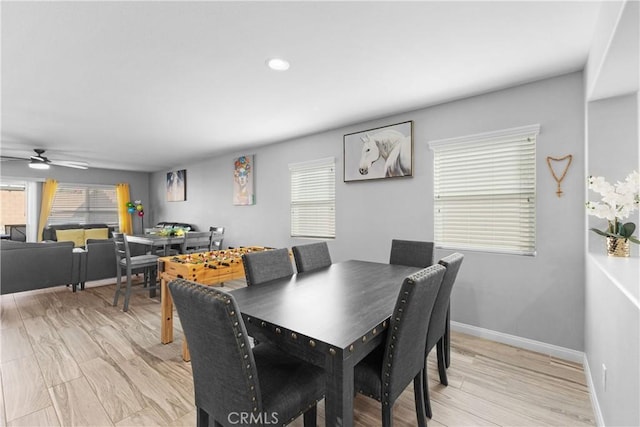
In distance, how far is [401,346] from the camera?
4.29 feet

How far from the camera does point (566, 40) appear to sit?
1942 millimetres

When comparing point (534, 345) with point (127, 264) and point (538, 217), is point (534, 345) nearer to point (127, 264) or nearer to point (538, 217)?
point (538, 217)

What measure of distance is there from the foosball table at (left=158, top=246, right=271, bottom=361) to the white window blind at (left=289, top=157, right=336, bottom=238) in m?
1.55

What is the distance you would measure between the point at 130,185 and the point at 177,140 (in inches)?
174

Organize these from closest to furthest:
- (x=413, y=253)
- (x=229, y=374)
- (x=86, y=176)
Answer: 1. (x=229, y=374)
2. (x=413, y=253)
3. (x=86, y=176)

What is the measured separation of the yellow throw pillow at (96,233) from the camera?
6.51 metres

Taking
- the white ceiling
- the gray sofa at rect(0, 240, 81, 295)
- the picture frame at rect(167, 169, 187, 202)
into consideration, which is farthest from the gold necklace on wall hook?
the picture frame at rect(167, 169, 187, 202)

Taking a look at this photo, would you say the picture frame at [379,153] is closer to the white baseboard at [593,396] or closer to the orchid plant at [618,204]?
the orchid plant at [618,204]

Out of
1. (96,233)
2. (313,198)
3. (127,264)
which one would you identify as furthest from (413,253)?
(96,233)

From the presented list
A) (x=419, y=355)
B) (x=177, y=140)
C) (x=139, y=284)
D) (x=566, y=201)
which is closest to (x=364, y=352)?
(x=419, y=355)

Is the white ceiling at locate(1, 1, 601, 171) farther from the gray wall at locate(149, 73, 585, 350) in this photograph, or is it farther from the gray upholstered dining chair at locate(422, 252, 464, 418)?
the gray upholstered dining chair at locate(422, 252, 464, 418)

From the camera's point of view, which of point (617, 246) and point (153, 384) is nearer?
point (617, 246)

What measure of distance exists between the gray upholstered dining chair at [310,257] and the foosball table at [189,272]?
69cm

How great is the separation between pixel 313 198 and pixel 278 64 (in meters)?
2.22
